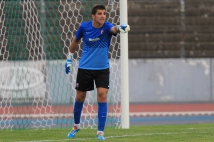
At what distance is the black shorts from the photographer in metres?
8.39

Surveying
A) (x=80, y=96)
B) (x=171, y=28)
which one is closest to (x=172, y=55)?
(x=171, y=28)

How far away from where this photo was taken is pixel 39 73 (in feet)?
55.0

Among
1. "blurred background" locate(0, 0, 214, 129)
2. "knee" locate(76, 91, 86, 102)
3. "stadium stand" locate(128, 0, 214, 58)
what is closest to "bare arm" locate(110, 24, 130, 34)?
"knee" locate(76, 91, 86, 102)

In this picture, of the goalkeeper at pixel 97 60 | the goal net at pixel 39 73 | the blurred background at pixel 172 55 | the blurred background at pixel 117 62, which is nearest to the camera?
the goalkeeper at pixel 97 60

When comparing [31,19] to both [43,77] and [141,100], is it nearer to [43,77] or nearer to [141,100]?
[43,77]

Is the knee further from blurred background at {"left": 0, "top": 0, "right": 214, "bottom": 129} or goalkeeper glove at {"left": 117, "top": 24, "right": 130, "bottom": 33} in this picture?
blurred background at {"left": 0, "top": 0, "right": 214, "bottom": 129}

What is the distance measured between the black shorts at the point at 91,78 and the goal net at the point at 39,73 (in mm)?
2471

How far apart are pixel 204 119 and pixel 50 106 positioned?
4126 mm

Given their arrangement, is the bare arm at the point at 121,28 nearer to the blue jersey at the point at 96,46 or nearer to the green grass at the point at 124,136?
the blue jersey at the point at 96,46

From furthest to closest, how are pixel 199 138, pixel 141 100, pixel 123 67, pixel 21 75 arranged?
pixel 141 100
pixel 21 75
pixel 123 67
pixel 199 138

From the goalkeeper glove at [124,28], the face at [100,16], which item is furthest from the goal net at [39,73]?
the goalkeeper glove at [124,28]

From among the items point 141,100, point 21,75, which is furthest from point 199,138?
point 141,100

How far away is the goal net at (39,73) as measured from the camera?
40.0 ft

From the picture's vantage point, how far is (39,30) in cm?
1420
